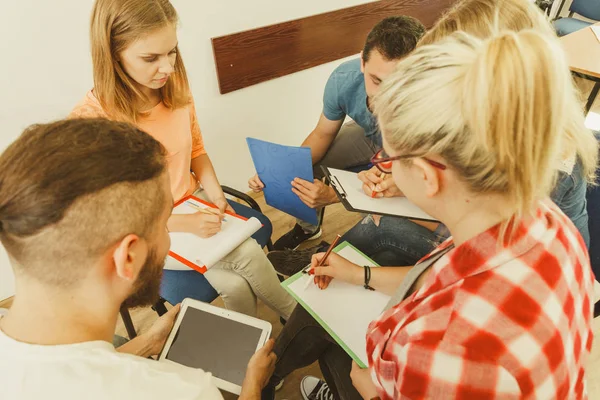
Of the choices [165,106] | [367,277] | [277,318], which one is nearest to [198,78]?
[165,106]

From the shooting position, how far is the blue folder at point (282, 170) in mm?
1641

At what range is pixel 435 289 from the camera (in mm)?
802

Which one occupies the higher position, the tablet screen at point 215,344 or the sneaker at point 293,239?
the tablet screen at point 215,344

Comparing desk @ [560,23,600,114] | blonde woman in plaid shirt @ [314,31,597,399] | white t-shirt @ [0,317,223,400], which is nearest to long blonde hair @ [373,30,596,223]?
blonde woman in plaid shirt @ [314,31,597,399]

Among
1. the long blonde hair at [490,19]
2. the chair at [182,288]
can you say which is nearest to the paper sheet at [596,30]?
the long blonde hair at [490,19]

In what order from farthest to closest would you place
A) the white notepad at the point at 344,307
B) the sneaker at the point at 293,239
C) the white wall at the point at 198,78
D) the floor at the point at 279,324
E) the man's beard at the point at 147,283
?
the sneaker at the point at 293,239 → the floor at the point at 279,324 → the white wall at the point at 198,78 → the white notepad at the point at 344,307 → the man's beard at the point at 147,283

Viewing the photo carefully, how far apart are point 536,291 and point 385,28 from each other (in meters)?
1.21

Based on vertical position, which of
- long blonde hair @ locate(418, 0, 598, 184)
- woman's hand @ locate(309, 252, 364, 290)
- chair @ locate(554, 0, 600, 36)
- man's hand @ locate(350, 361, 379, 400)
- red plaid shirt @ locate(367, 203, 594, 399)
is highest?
chair @ locate(554, 0, 600, 36)

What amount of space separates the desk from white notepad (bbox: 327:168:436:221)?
1.75 m

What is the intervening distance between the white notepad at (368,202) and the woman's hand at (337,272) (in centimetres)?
24

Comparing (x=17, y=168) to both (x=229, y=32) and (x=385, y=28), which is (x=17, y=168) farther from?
(x=229, y=32)

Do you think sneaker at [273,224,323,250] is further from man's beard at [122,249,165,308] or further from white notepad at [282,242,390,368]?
man's beard at [122,249,165,308]

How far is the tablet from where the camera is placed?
1.20 meters

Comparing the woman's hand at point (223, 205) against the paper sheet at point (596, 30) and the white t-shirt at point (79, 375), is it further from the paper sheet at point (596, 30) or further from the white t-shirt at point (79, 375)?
the paper sheet at point (596, 30)
